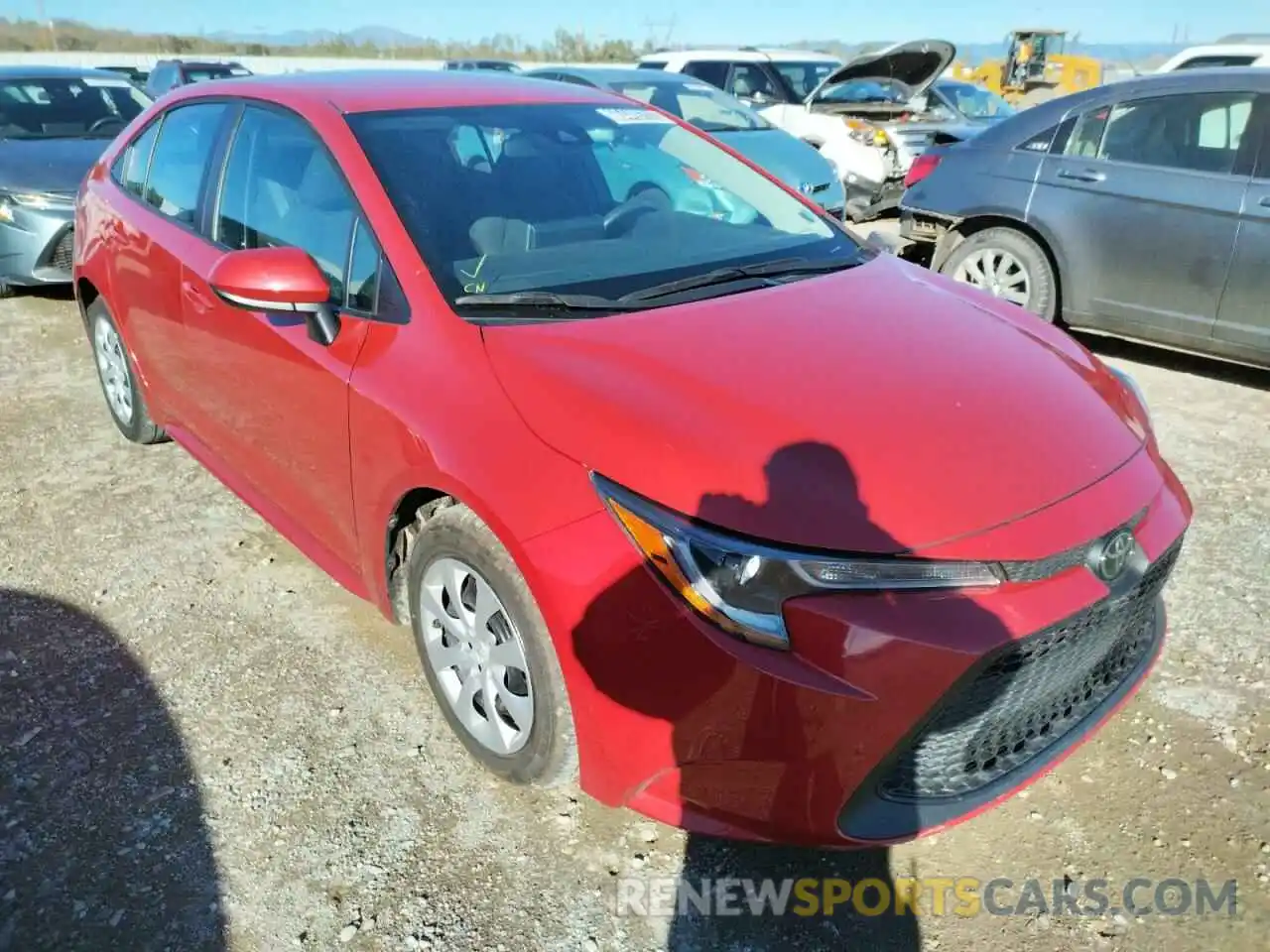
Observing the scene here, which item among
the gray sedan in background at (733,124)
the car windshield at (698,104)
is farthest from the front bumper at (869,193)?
the car windshield at (698,104)

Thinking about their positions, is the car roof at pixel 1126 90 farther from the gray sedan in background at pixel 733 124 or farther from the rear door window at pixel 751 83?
the rear door window at pixel 751 83

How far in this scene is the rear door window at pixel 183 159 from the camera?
10.8 feet

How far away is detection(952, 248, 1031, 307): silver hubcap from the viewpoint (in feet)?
18.0

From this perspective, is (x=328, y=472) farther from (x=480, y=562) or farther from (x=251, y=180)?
(x=251, y=180)

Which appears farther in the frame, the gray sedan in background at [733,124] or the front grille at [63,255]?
the gray sedan in background at [733,124]

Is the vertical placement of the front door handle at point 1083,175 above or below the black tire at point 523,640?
above

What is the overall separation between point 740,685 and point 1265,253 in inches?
169

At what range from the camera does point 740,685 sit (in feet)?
5.75

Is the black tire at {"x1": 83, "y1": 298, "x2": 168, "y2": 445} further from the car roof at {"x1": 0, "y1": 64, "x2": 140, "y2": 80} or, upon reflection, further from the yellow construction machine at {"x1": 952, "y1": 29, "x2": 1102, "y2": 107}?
the yellow construction machine at {"x1": 952, "y1": 29, "x2": 1102, "y2": 107}

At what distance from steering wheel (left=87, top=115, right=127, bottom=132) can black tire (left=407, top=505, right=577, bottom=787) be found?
22.9 ft

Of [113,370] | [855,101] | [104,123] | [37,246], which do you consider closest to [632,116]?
[113,370]

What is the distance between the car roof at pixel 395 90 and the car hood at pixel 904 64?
7.72 m

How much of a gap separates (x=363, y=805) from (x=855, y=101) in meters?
10.0

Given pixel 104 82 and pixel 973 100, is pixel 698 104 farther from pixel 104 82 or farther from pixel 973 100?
pixel 973 100
